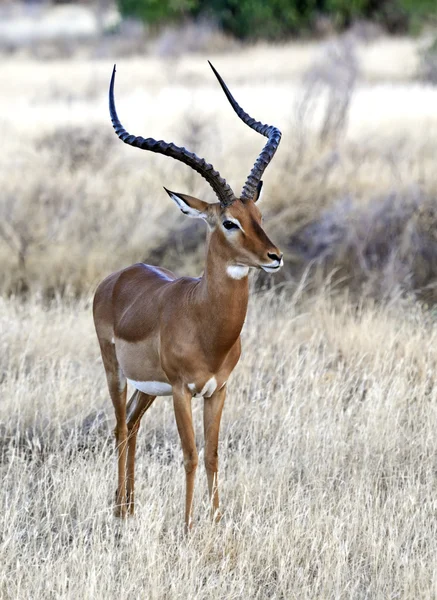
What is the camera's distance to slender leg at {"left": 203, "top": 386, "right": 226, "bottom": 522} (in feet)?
15.9

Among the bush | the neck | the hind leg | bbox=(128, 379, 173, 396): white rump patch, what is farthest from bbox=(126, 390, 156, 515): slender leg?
the bush

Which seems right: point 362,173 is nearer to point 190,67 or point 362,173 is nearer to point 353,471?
point 353,471

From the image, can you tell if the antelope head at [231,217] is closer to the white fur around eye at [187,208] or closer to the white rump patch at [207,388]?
the white fur around eye at [187,208]

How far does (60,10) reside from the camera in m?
61.9

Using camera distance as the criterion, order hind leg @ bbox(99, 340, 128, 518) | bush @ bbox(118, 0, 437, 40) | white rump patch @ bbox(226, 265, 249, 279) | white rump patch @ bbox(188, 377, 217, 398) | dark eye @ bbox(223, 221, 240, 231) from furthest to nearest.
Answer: bush @ bbox(118, 0, 437, 40) < hind leg @ bbox(99, 340, 128, 518) < white rump patch @ bbox(188, 377, 217, 398) < white rump patch @ bbox(226, 265, 249, 279) < dark eye @ bbox(223, 221, 240, 231)

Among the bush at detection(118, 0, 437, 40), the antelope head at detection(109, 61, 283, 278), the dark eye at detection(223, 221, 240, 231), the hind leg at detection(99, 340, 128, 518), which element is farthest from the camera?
the bush at detection(118, 0, 437, 40)

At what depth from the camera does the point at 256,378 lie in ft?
23.8

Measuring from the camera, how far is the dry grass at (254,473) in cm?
455

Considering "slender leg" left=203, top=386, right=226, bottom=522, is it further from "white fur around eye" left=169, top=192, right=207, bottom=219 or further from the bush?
the bush

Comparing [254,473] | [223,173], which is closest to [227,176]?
[223,173]

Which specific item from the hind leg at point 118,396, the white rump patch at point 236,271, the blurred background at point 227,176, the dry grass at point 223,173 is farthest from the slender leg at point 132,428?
the dry grass at point 223,173

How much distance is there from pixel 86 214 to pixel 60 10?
53707mm

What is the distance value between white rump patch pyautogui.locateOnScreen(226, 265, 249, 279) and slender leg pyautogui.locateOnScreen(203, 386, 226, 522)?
611 millimetres

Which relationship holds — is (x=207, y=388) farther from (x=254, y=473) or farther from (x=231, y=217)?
(x=254, y=473)
